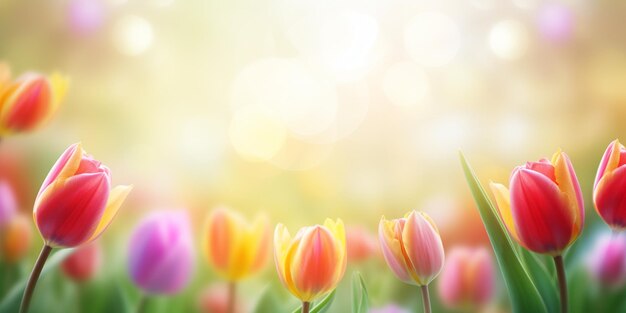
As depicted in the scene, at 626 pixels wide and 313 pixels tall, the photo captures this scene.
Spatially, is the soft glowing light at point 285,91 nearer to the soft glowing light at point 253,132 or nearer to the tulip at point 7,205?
the soft glowing light at point 253,132

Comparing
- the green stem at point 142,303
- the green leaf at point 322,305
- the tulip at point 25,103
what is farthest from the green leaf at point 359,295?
the tulip at point 25,103

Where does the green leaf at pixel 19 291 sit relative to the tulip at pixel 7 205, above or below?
below

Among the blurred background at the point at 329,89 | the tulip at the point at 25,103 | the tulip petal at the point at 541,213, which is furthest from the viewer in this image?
the blurred background at the point at 329,89

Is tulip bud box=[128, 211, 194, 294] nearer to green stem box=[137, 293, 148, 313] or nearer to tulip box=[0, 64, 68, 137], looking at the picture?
green stem box=[137, 293, 148, 313]

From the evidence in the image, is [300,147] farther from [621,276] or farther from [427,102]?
[621,276]

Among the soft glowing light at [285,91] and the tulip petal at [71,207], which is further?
the soft glowing light at [285,91]

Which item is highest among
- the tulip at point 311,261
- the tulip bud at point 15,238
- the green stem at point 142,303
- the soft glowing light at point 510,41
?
the soft glowing light at point 510,41

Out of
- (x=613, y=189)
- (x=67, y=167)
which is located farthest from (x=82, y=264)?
(x=613, y=189)
